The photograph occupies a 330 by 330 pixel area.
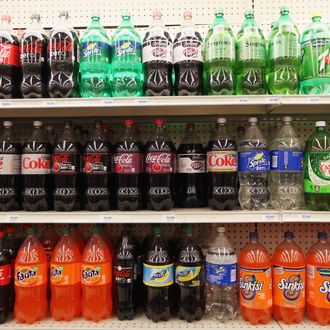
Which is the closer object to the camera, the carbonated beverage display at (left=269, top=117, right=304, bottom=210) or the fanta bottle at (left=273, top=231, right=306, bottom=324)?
the fanta bottle at (left=273, top=231, right=306, bottom=324)

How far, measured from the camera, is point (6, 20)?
1.73m

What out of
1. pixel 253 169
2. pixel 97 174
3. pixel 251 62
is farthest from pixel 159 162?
pixel 251 62

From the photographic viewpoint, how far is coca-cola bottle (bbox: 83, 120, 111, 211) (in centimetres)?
166

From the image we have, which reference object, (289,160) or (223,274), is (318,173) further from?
(223,274)

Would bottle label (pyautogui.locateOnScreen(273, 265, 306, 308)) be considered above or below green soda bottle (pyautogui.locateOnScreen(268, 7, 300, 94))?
below

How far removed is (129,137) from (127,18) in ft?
2.32

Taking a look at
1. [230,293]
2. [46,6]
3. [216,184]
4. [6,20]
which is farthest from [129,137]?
[46,6]

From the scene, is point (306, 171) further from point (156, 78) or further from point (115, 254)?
point (115, 254)

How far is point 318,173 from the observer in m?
1.60

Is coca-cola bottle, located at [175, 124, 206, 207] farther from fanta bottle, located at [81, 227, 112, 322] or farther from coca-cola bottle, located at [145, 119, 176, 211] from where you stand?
fanta bottle, located at [81, 227, 112, 322]

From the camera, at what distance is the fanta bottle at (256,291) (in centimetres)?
160

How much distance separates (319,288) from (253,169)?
724 mm

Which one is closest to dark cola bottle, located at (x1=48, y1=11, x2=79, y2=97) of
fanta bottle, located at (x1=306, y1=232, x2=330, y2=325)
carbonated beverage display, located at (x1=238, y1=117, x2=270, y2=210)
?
carbonated beverage display, located at (x1=238, y1=117, x2=270, y2=210)

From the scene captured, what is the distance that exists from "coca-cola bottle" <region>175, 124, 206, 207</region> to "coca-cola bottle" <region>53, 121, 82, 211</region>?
1.91 ft
